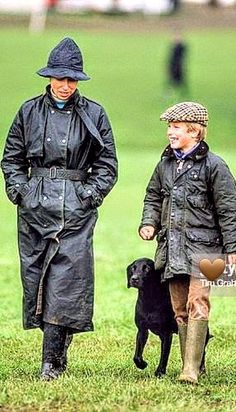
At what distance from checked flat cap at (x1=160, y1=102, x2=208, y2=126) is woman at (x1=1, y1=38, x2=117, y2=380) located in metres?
0.46

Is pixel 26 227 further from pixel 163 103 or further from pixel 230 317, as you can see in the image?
pixel 163 103

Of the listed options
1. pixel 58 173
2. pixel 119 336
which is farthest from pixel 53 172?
pixel 119 336

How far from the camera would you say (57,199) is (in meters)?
9.47

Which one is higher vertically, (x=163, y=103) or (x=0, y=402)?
(x=163, y=103)

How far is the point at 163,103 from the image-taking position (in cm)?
4875

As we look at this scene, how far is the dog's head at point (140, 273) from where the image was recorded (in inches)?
374

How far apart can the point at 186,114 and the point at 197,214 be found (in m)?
0.64

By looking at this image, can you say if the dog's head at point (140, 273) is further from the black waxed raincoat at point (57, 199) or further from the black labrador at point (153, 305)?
the black waxed raincoat at point (57, 199)

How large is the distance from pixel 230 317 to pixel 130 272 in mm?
3611

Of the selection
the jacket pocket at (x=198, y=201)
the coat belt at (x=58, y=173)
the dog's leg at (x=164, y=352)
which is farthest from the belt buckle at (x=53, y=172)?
the dog's leg at (x=164, y=352)

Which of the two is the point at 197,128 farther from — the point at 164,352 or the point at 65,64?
the point at 164,352

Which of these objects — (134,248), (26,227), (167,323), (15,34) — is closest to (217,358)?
(167,323)

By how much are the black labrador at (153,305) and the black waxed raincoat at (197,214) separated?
203 millimetres

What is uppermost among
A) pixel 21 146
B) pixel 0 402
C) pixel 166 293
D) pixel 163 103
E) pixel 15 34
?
pixel 15 34
